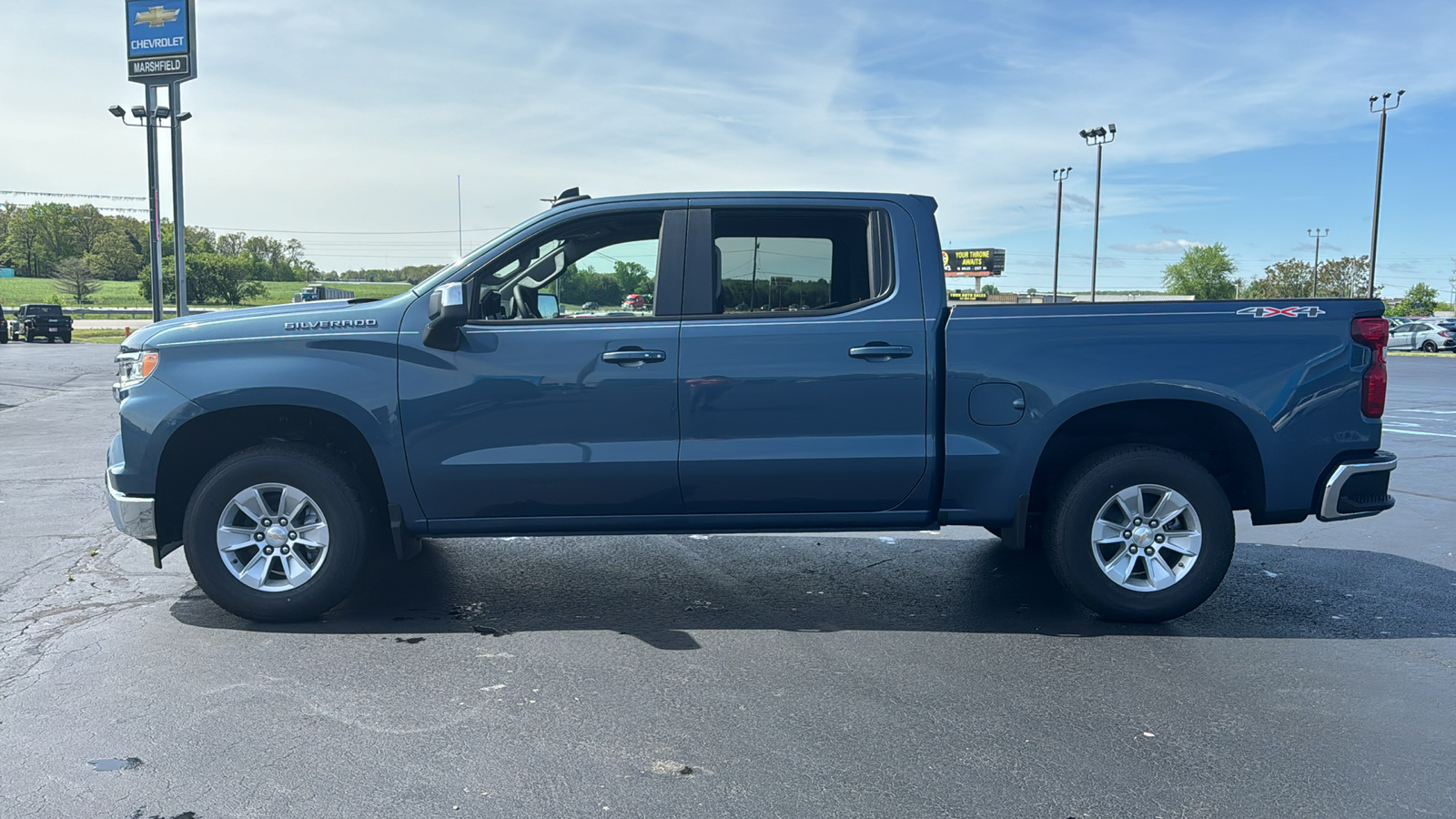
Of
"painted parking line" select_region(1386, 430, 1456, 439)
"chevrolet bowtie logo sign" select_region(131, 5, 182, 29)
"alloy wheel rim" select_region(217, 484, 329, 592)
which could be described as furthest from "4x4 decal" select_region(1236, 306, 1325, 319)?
"chevrolet bowtie logo sign" select_region(131, 5, 182, 29)

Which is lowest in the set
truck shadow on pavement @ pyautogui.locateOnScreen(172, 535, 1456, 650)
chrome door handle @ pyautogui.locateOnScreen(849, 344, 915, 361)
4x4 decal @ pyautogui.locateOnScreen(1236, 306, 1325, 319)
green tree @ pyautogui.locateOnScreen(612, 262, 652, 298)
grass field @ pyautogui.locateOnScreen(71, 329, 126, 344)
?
grass field @ pyautogui.locateOnScreen(71, 329, 126, 344)

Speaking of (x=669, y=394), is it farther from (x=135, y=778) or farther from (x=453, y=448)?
(x=135, y=778)

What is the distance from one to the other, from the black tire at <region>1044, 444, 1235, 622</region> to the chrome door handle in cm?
108

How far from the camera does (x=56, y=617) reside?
5.15 meters

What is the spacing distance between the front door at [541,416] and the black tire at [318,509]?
0.39 meters

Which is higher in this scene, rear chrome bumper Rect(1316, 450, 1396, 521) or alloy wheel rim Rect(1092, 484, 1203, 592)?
rear chrome bumper Rect(1316, 450, 1396, 521)

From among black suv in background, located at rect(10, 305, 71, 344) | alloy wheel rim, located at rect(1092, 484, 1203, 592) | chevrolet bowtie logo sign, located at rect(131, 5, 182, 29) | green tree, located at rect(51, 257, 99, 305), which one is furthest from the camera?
green tree, located at rect(51, 257, 99, 305)

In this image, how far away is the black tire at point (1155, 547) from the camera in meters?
5.09

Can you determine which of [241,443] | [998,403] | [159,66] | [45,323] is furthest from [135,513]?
[45,323]

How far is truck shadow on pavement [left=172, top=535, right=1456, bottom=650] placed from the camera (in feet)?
16.8

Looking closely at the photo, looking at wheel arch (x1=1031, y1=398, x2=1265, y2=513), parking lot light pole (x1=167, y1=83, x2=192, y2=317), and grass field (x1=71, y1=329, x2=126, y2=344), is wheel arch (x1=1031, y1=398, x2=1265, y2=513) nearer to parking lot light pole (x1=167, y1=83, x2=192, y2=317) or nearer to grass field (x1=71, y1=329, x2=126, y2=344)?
parking lot light pole (x1=167, y1=83, x2=192, y2=317)

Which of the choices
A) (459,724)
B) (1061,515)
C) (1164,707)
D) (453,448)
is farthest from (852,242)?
(459,724)

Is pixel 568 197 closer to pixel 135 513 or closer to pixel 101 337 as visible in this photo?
pixel 135 513

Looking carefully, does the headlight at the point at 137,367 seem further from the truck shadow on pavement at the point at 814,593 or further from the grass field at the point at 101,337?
the grass field at the point at 101,337
